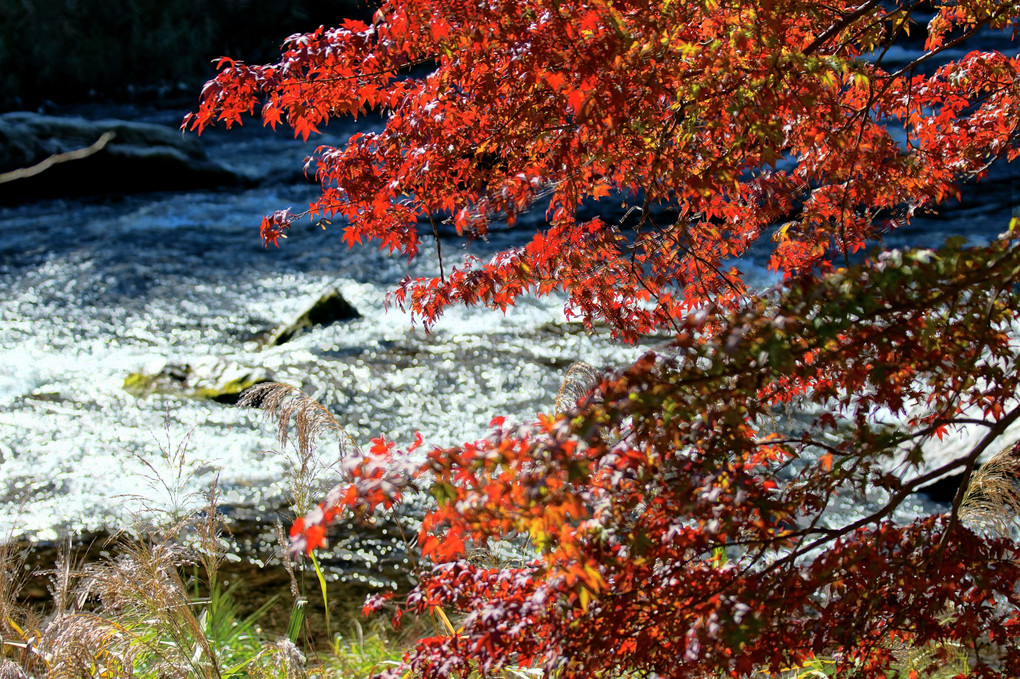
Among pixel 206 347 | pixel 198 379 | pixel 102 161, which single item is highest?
pixel 102 161

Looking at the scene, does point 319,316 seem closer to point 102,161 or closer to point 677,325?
point 677,325

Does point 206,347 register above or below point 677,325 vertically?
below

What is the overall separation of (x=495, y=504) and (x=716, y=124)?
162 centimetres

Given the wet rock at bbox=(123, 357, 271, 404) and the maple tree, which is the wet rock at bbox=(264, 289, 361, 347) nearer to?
the wet rock at bbox=(123, 357, 271, 404)

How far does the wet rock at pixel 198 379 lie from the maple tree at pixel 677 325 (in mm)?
3762

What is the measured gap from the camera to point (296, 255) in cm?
1152

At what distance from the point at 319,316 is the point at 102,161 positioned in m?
7.98

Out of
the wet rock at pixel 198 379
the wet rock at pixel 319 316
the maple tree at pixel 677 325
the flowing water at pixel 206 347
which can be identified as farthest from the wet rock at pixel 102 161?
the maple tree at pixel 677 325

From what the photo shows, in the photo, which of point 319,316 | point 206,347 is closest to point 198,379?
point 206,347

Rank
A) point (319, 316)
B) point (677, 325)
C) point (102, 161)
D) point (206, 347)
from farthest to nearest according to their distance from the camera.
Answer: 1. point (102, 161)
2. point (319, 316)
3. point (206, 347)
4. point (677, 325)

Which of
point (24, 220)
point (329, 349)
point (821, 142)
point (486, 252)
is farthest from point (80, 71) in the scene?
point (821, 142)

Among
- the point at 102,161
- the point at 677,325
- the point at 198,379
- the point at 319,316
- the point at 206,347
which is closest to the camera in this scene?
the point at 677,325

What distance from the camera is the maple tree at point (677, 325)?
1.82 m

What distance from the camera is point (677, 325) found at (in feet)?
9.07
